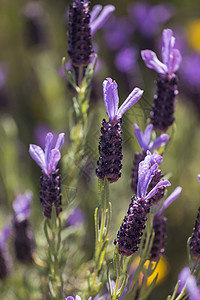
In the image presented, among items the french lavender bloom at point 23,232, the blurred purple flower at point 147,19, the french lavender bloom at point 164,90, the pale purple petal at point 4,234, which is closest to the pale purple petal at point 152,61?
the french lavender bloom at point 164,90

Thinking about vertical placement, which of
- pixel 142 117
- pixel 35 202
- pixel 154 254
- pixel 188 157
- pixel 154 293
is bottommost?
pixel 154 293

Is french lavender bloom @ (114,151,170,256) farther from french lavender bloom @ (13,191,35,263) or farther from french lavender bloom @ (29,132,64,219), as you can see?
french lavender bloom @ (13,191,35,263)

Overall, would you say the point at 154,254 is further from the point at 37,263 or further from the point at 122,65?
the point at 122,65

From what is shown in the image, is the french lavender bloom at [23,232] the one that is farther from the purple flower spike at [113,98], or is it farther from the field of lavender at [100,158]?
the purple flower spike at [113,98]

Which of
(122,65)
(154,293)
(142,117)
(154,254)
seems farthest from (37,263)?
(122,65)

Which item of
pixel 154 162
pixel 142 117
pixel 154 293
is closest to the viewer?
pixel 154 162

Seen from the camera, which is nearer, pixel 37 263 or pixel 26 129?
pixel 37 263

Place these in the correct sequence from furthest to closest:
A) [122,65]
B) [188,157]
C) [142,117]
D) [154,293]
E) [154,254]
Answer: [188,157] < [122,65] < [154,293] < [142,117] < [154,254]

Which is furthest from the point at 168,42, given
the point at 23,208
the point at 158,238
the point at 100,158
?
the point at 23,208

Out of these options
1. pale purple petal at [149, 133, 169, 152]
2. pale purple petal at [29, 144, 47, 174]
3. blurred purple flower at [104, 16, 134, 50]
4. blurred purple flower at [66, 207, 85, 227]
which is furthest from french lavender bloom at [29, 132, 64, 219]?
blurred purple flower at [104, 16, 134, 50]
